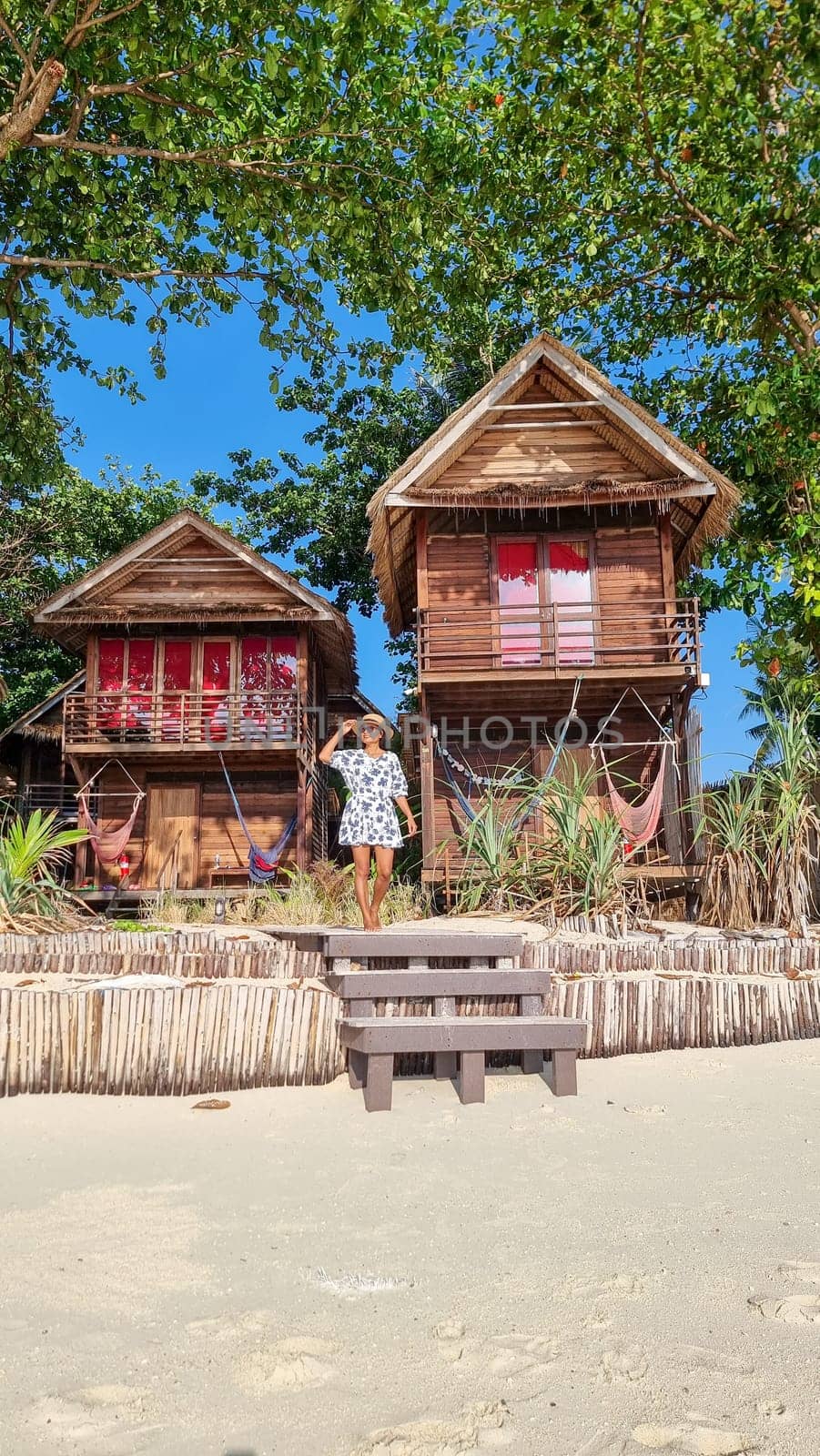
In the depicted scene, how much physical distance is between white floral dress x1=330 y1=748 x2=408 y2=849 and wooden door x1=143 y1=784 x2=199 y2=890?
32.8ft

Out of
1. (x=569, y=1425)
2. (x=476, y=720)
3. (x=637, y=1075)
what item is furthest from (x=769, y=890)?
(x=569, y=1425)

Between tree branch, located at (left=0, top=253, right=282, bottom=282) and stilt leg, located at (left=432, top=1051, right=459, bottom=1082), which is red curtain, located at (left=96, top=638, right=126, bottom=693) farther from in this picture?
stilt leg, located at (left=432, top=1051, right=459, bottom=1082)

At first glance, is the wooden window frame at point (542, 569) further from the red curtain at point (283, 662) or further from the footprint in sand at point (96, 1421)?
the footprint in sand at point (96, 1421)

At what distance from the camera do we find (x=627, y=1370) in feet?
6.98

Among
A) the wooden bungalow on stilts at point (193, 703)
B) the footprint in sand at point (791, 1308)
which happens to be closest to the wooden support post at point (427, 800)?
the wooden bungalow on stilts at point (193, 703)

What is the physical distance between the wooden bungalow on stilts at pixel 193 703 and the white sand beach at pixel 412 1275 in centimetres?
1197

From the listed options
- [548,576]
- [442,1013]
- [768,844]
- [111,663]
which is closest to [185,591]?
[111,663]

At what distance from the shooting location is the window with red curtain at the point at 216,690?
16.2 metres

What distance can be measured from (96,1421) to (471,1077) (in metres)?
2.48

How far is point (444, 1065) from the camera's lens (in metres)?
4.73

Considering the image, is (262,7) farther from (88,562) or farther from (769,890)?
(88,562)

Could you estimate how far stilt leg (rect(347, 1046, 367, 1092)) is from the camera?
14.7 ft

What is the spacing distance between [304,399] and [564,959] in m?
19.8

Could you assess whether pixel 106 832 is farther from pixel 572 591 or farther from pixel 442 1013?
pixel 442 1013
